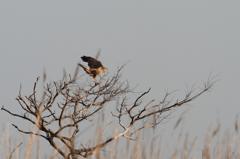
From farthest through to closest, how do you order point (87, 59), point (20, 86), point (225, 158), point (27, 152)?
point (87, 59)
point (20, 86)
point (225, 158)
point (27, 152)

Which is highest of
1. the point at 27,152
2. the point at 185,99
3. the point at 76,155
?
the point at 185,99

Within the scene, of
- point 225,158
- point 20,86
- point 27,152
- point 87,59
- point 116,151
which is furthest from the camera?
point 87,59

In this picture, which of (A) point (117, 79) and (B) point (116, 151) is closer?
(B) point (116, 151)

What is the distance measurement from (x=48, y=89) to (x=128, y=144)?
376 cm

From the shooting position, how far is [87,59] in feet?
22.1

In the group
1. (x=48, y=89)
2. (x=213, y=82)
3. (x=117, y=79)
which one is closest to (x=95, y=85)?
(x=117, y=79)

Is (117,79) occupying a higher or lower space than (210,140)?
higher

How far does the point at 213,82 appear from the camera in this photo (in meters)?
6.73

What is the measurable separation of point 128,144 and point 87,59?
4.05 m

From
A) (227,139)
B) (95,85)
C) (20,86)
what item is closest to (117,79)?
(95,85)

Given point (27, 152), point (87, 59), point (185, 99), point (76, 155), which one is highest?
point (87, 59)

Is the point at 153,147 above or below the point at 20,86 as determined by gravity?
below

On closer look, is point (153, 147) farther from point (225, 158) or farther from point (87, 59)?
point (87, 59)

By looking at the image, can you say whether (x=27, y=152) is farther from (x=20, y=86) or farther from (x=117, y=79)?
(x=117, y=79)
